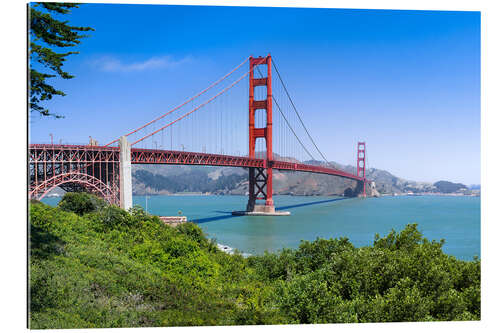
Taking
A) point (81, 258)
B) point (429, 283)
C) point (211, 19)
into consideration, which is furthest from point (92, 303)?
point (211, 19)

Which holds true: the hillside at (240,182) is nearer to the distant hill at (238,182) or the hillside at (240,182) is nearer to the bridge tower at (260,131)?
the distant hill at (238,182)

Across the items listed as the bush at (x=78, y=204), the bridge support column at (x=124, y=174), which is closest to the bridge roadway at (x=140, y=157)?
the bridge support column at (x=124, y=174)

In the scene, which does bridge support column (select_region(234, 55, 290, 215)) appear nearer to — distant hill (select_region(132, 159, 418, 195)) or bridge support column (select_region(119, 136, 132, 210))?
distant hill (select_region(132, 159, 418, 195))

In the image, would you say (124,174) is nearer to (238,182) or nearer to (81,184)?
(81,184)

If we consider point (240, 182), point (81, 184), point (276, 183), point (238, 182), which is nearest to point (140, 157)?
point (81, 184)
